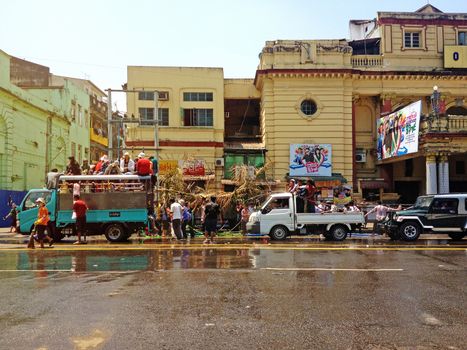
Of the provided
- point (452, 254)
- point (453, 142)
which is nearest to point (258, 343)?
point (452, 254)

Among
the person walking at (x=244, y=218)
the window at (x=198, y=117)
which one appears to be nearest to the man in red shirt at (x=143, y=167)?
the person walking at (x=244, y=218)

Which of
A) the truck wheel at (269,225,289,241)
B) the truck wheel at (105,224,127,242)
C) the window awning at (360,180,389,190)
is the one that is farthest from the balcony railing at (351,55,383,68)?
the truck wheel at (105,224,127,242)

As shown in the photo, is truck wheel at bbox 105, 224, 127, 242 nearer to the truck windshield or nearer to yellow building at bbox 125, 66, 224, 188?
the truck windshield

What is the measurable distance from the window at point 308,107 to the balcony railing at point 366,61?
12.2 feet

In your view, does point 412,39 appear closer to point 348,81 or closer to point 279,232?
point 348,81

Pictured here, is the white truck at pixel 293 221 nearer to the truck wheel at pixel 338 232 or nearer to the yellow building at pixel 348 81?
the truck wheel at pixel 338 232

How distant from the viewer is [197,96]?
33000mm

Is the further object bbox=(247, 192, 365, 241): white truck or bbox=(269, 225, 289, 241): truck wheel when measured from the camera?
bbox=(269, 225, 289, 241): truck wheel

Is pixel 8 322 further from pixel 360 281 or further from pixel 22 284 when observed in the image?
pixel 360 281

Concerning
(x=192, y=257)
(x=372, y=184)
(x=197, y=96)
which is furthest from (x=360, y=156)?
(x=192, y=257)

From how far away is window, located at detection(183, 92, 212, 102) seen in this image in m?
32.9

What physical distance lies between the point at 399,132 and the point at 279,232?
40.7ft

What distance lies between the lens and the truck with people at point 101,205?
60.5 feet

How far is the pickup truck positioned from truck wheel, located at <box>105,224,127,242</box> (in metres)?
10.1
